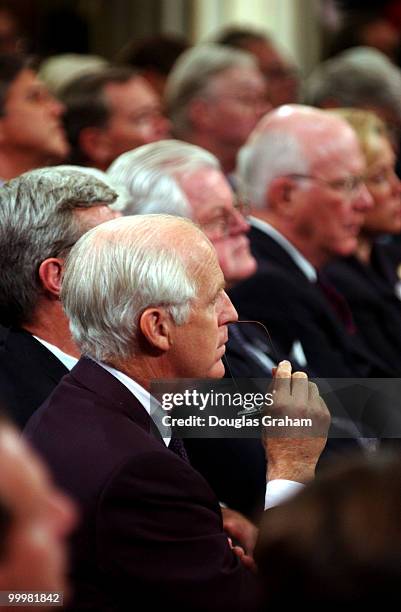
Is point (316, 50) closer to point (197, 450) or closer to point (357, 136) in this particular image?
point (357, 136)

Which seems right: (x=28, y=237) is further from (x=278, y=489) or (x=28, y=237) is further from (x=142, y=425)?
(x=278, y=489)

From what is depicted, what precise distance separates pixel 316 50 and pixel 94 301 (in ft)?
22.3

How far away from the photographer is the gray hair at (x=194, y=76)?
5.60 meters

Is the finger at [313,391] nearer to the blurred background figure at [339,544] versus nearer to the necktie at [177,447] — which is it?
the necktie at [177,447]

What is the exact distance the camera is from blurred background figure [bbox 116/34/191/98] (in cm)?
627

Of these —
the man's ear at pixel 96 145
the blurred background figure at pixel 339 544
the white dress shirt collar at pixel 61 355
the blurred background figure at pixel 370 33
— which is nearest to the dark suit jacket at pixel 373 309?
the man's ear at pixel 96 145

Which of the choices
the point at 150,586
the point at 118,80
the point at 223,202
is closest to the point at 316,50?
the point at 118,80

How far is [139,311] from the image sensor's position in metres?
2.22

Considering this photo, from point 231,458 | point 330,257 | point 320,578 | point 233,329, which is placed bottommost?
point 330,257

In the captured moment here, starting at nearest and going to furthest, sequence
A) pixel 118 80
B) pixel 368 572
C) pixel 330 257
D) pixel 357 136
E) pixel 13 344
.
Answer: pixel 368 572 → pixel 13 344 → pixel 330 257 → pixel 357 136 → pixel 118 80

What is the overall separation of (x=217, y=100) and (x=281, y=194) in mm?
1520

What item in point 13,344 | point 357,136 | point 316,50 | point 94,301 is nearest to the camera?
point 94,301

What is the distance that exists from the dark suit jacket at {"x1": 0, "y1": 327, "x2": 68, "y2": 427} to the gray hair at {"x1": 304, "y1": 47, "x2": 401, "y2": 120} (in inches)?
139

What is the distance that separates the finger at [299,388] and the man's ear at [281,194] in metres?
1.85
